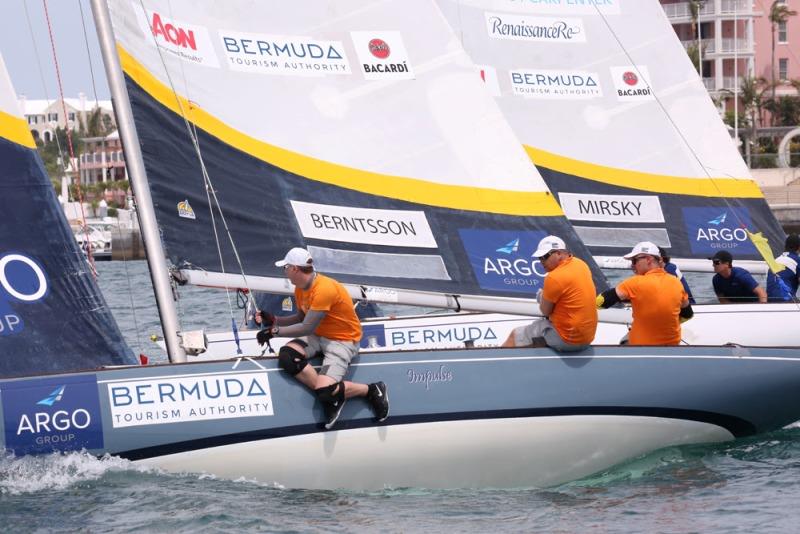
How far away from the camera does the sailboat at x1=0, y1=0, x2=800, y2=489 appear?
9.02m

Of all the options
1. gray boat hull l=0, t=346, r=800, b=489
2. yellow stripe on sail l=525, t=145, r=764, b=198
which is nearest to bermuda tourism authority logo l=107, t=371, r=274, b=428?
gray boat hull l=0, t=346, r=800, b=489

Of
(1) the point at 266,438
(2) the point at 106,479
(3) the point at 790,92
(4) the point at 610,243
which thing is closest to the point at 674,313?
(1) the point at 266,438

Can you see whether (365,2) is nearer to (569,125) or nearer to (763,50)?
(569,125)

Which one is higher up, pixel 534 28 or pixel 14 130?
pixel 534 28

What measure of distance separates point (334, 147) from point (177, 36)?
1.47 metres

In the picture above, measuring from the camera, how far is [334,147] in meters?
10.9

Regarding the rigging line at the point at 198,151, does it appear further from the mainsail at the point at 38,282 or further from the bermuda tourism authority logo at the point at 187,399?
the bermuda tourism authority logo at the point at 187,399

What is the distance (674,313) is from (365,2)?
136 inches

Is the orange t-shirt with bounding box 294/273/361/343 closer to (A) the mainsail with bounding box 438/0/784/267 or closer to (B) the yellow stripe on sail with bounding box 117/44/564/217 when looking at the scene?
(B) the yellow stripe on sail with bounding box 117/44/564/217

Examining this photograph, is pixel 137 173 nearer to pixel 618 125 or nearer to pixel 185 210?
pixel 185 210

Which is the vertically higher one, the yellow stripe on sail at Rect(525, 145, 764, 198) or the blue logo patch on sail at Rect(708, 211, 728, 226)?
the yellow stripe on sail at Rect(525, 145, 764, 198)

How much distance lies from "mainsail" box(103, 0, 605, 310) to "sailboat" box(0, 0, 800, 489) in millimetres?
29

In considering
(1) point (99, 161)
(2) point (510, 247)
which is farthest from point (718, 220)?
(1) point (99, 161)

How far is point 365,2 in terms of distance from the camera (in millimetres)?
11109
